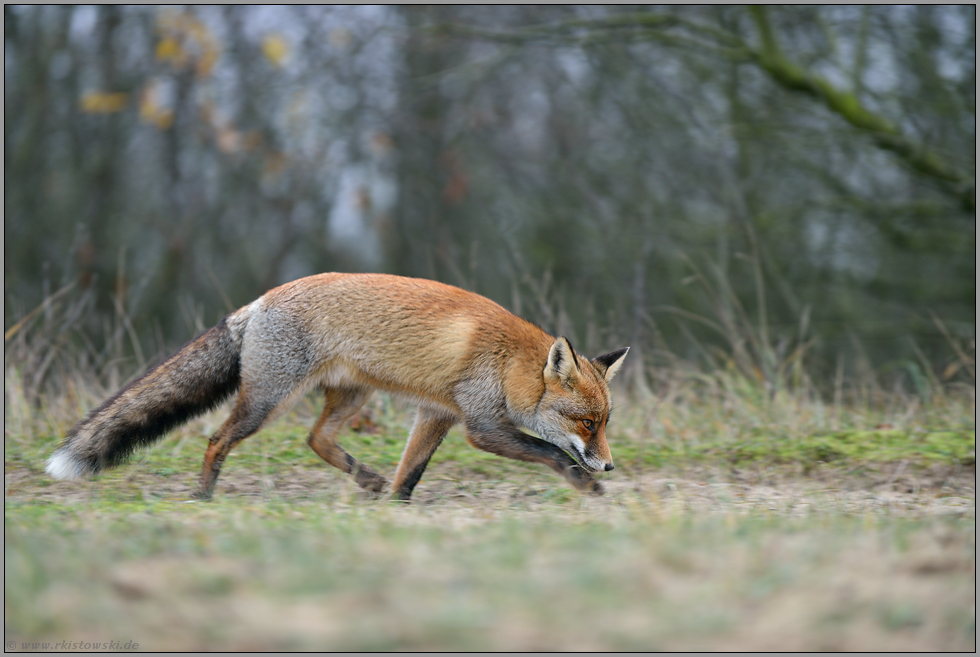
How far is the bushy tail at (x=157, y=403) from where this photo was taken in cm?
493

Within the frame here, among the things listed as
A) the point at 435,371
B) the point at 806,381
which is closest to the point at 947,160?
the point at 806,381

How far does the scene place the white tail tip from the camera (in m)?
4.86

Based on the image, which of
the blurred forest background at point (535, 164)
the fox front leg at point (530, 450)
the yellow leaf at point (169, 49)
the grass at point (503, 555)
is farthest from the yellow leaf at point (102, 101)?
the fox front leg at point (530, 450)

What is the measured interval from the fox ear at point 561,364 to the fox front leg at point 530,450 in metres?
Result: 0.42

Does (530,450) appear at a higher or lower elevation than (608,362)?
lower

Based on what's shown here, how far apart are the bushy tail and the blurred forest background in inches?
126

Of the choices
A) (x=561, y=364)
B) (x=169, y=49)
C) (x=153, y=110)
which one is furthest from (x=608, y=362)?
(x=153, y=110)

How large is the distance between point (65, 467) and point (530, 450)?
2852mm

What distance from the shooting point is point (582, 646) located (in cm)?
225

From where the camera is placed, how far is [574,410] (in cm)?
517

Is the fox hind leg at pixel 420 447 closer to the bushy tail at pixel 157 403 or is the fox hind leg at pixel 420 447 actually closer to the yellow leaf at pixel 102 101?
the bushy tail at pixel 157 403

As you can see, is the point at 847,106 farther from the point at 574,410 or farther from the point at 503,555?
the point at 503,555

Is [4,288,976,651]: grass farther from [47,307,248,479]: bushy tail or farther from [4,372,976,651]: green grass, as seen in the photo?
[47,307,248,479]: bushy tail

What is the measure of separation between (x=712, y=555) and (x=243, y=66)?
1384cm
